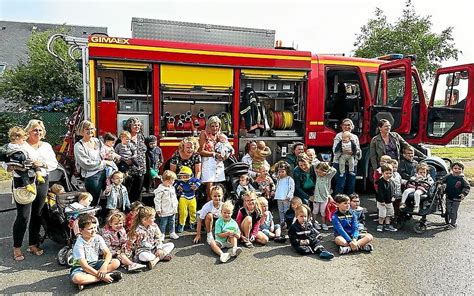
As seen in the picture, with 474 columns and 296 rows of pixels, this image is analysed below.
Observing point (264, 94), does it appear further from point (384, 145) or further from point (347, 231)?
point (347, 231)

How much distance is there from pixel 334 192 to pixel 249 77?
2501mm

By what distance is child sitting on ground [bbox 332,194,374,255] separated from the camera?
502 centimetres

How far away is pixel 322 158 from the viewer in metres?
7.36

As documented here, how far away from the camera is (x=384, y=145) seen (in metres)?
6.41

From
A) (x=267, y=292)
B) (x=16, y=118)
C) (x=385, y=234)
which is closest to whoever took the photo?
(x=267, y=292)

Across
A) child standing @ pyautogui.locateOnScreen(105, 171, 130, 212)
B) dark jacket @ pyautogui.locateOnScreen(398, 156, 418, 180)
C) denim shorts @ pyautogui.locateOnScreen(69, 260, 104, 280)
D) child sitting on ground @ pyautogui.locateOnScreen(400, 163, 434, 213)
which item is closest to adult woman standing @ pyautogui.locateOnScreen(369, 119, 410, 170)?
dark jacket @ pyautogui.locateOnScreen(398, 156, 418, 180)

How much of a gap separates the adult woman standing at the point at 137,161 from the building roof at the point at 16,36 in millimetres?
22248

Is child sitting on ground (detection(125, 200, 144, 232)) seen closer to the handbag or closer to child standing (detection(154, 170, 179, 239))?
child standing (detection(154, 170, 179, 239))

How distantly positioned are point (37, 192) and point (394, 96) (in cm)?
635

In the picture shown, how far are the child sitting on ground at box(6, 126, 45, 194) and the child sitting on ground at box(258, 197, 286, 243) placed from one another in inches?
112

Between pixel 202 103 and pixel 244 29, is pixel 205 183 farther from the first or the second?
pixel 244 29

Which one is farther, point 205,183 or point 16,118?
point 16,118

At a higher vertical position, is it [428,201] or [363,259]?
[428,201]

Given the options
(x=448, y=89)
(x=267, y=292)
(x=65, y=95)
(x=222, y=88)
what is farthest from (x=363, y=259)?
(x=65, y=95)
